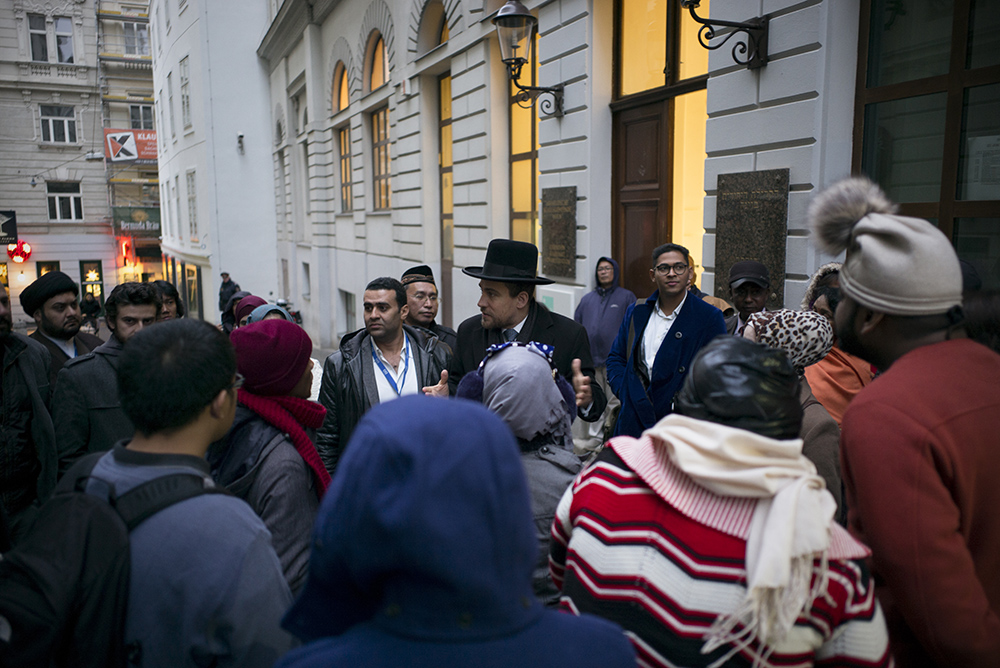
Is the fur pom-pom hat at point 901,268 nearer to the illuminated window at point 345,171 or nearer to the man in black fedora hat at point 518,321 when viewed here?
the man in black fedora hat at point 518,321

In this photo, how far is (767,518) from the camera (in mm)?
1236

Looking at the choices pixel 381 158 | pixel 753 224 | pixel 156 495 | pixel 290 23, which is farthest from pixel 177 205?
pixel 156 495

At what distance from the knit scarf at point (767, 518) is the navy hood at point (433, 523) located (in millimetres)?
492

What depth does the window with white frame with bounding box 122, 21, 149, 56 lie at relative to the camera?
3519cm

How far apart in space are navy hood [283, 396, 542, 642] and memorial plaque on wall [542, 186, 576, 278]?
22.5ft

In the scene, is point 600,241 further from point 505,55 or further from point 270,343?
point 270,343

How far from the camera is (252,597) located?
4.92 feet

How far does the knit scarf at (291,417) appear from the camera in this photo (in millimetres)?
2289

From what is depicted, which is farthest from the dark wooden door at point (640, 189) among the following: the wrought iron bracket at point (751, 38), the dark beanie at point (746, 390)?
the dark beanie at point (746, 390)

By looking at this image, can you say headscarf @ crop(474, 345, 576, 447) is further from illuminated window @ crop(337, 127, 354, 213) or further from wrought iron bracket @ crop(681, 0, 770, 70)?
illuminated window @ crop(337, 127, 354, 213)

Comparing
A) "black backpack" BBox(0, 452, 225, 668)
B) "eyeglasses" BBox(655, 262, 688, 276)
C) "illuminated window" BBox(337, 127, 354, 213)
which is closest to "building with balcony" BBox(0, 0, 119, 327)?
"illuminated window" BBox(337, 127, 354, 213)

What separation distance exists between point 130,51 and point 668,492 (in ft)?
140

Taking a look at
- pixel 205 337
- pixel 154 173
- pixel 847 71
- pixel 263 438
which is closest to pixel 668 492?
pixel 205 337

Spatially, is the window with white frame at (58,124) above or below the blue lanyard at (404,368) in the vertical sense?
above
